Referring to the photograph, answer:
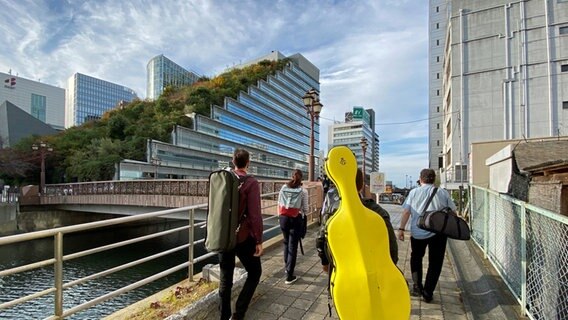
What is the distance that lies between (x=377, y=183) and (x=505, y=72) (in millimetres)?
20854

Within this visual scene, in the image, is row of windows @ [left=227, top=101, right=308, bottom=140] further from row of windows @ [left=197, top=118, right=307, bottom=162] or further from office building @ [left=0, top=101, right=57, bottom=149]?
office building @ [left=0, top=101, right=57, bottom=149]

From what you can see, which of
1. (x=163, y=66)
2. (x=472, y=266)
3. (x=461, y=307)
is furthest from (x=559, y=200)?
(x=163, y=66)

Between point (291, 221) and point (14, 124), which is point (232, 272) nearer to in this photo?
point (291, 221)

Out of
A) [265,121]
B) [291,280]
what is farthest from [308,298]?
[265,121]

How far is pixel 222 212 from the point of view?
2.68 m

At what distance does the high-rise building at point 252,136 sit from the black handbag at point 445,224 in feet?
88.0

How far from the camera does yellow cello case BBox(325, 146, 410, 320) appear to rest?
1.95 metres

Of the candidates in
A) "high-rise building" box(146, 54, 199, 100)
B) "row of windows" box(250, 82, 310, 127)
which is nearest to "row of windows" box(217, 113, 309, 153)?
"row of windows" box(250, 82, 310, 127)

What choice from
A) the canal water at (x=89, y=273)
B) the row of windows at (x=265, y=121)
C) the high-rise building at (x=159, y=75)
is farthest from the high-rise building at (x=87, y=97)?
the canal water at (x=89, y=273)

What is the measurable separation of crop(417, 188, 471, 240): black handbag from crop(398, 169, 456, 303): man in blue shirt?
178 mm

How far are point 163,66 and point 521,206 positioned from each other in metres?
93.1

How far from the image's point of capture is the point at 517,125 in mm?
24672

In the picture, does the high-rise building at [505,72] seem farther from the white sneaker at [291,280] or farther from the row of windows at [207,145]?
the row of windows at [207,145]

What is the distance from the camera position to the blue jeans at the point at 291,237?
4.32 meters
